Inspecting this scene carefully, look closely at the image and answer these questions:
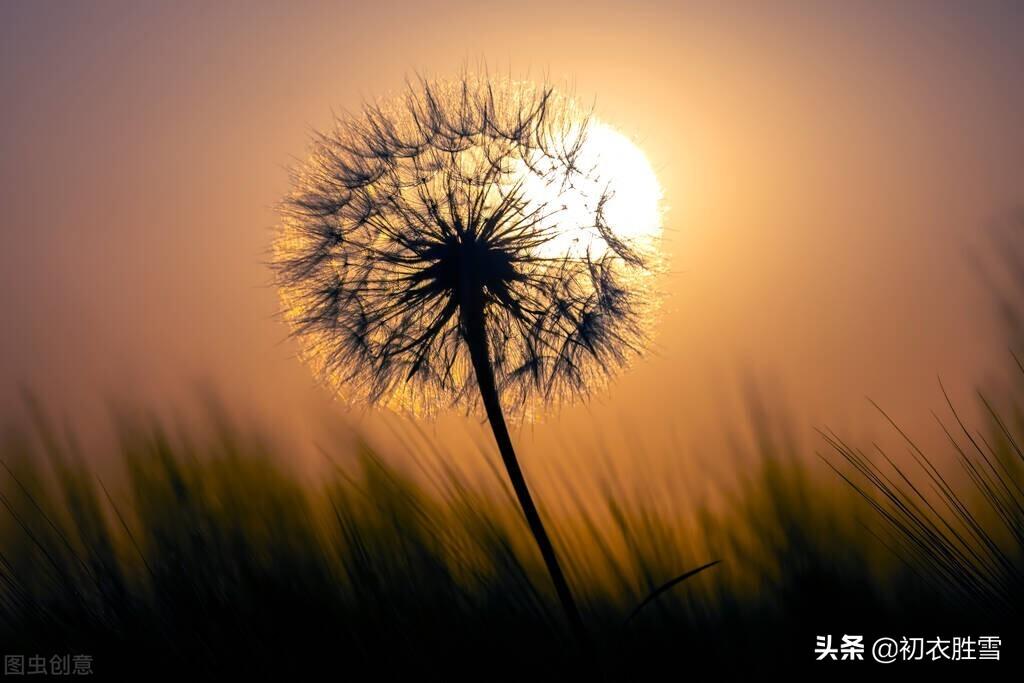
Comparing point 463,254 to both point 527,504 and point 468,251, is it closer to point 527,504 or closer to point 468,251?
point 468,251

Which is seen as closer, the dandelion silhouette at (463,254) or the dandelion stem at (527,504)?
the dandelion stem at (527,504)

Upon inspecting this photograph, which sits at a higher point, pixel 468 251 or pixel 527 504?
pixel 468 251

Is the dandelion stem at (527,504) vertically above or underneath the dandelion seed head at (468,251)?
underneath

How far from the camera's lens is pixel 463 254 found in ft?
16.3

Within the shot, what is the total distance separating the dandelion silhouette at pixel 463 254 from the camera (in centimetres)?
511

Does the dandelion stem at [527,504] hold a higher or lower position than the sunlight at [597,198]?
Result: lower

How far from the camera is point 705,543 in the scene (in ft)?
16.1

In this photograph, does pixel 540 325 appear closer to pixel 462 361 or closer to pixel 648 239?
pixel 462 361

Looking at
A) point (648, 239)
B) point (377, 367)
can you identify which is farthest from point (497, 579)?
point (648, 239)

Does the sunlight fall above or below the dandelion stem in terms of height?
above

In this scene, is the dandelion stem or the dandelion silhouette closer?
the dandelion stem

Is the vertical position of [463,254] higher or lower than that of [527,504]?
higher

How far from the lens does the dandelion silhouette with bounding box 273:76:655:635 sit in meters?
5.11

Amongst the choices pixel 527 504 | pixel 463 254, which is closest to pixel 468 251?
pixel 463 254
